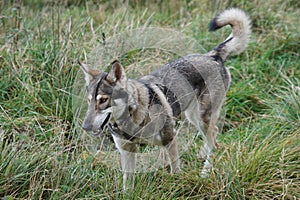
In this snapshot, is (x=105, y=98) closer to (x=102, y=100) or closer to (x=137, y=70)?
(x=102, y=100)

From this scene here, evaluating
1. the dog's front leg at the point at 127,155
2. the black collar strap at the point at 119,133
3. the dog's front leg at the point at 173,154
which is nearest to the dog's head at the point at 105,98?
the black collar strap at the point at 119,133

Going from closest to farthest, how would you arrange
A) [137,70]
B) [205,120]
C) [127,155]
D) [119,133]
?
[119,133]
[127,155]
[205,120]
[137,70]

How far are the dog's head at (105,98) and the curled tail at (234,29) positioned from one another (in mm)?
1372

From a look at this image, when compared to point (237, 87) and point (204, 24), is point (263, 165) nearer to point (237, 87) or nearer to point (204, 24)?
point (237, 87)

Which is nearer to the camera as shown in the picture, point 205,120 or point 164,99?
point 164,99

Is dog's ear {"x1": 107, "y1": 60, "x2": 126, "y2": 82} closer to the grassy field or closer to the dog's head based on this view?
the dog's head

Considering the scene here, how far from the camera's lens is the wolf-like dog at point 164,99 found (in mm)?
3521

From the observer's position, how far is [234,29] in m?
4.66

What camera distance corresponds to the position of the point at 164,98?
3980mm

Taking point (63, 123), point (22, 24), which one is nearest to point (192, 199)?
point (63, 123)

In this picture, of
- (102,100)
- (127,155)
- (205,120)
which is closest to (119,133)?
(127,155)

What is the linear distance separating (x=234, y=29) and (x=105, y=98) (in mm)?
1813

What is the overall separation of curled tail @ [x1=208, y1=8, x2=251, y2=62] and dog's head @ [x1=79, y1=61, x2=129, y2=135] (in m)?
1.37

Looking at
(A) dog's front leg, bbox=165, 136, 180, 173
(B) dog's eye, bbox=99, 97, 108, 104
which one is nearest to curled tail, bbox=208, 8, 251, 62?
(A) dog's front leg, bbox=165, 136, 180, 173
